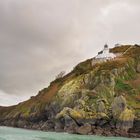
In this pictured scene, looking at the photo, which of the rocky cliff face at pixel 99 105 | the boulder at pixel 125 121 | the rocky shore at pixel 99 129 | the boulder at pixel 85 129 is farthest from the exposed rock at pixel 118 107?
the boulder at pixel 85 129

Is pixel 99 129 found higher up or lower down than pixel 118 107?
lower down

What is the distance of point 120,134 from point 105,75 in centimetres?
4117

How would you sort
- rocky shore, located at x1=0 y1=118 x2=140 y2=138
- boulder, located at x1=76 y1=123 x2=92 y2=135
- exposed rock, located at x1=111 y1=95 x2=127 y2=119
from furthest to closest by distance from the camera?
exposed rock, located at x1=111 y1=95 x2=127 y2=119
boulder, located at x1=76 y1=123 x2=92 y2=135
rocky shore, located at x1=0 y1=118 x2=140 y2=138

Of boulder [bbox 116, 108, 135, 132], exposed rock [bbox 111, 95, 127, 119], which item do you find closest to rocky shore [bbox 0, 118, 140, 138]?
boulder [bbox 116, 108, 135, 132]

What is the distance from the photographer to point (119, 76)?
7407 inches

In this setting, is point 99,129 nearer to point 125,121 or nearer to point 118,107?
point 125,121

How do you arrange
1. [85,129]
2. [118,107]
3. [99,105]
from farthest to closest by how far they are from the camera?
[99,105], [118,107], [85,129]

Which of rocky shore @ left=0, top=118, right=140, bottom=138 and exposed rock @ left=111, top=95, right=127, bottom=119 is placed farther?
exposed rock @ left=111, top=95, right=127, bottom=119

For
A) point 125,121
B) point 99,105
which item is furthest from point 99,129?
point 99,105

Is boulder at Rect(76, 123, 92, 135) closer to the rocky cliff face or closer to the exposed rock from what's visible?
the rocky cliff face

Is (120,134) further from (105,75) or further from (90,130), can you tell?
(105,75)

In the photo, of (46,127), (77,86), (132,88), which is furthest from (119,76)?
(46,127)

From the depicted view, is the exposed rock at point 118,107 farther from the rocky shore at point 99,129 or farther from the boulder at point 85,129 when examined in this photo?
the boulder at point 85,129

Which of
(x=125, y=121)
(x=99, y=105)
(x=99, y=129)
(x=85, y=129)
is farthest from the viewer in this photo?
(x=99, y=105)
